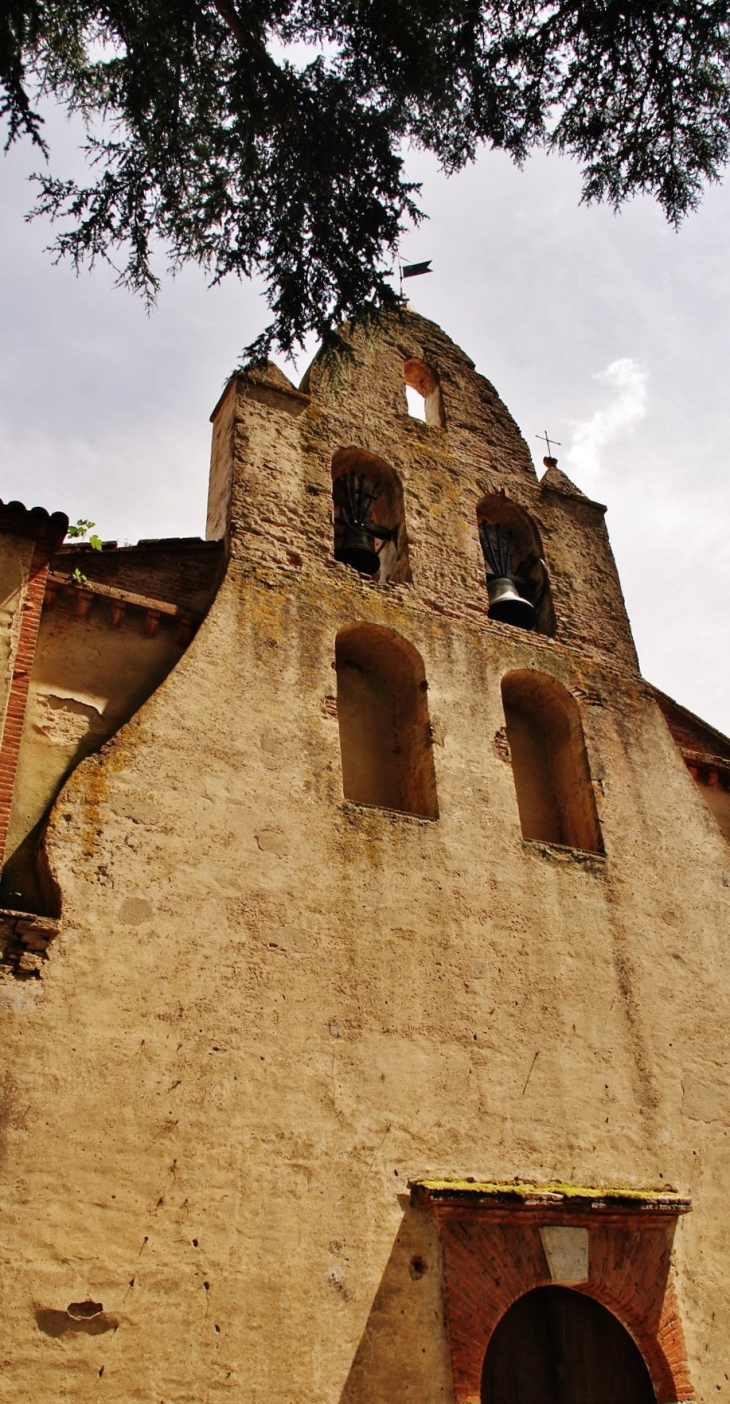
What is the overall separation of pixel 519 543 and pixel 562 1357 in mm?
7559

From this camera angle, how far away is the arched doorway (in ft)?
22.2

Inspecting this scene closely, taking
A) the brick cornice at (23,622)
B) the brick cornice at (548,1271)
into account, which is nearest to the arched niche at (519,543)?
the brick cornice at (23,622)

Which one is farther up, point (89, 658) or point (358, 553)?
point (358, 553)

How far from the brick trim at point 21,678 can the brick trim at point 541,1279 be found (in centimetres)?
365

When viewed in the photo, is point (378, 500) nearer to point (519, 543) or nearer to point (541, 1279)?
point (519, 543)

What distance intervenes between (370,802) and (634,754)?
2700 millimetres

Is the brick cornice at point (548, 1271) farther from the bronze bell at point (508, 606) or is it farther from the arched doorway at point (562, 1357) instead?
the bronze bell at point (508, 606)

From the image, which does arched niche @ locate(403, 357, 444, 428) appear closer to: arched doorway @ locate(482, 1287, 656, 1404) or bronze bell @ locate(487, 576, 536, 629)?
bronze bell @ locate(487, 576, 536, 629)

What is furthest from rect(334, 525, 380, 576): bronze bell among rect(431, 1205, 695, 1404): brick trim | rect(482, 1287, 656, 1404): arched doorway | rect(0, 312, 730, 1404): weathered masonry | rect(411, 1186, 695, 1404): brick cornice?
rect(482, 1287, 656, 1404): arched doorway

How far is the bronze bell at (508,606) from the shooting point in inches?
404

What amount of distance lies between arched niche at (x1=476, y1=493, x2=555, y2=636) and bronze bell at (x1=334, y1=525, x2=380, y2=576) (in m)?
1.48

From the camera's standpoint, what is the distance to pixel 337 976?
23.1 feet

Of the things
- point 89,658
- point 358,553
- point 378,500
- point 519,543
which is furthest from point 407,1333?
point 519,543

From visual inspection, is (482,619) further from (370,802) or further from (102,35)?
(102,35)
